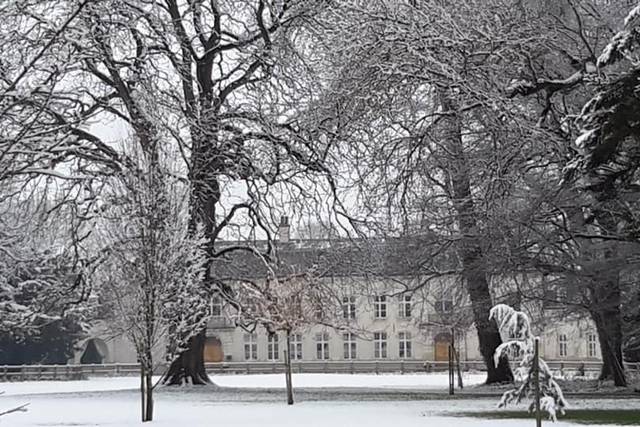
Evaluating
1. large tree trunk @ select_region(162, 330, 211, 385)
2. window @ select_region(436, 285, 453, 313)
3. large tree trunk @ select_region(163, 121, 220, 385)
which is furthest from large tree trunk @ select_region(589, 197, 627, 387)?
large tree trunk @ select_region(162, 330, 211, 385)

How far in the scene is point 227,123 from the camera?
2648cm

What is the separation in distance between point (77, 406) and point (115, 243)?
5537mm

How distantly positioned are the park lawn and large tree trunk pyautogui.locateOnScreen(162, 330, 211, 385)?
1214 centimetres

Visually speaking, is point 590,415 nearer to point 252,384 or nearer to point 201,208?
point 201,208

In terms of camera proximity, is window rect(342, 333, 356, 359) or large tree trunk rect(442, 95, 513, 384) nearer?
large tree trunk rect(442, 95, 513, 384)

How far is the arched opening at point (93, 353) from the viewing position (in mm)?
63000

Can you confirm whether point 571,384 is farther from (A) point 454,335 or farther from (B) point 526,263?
(B) point 526,263

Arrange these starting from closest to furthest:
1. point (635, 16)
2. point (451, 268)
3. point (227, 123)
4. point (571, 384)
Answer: point (635, 16) < point (227, 123) < point (451, 268) < point (571, 384)

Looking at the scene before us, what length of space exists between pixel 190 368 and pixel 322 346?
3665 cm

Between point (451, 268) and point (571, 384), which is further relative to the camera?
point (571, 384)

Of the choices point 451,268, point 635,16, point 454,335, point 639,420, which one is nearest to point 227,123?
point 451,268

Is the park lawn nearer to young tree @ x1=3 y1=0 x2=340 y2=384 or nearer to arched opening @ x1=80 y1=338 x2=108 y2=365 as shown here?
young tree @ x1=3 y1=0 x2=340 y2=384

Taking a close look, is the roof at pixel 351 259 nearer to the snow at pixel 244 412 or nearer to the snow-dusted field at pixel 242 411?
the snow-dusted field at pixel 242 411

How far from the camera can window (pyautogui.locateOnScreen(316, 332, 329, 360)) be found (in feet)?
220
